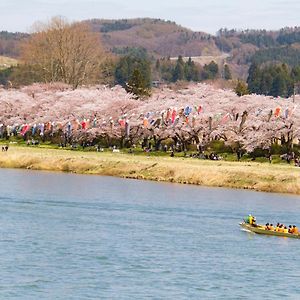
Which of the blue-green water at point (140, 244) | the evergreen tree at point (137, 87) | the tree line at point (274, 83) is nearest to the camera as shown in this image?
the blue-green water at point (140, 244)

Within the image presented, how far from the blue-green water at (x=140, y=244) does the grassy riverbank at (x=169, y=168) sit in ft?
10.1

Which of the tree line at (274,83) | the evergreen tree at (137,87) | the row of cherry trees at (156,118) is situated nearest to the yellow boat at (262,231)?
the row of cherry trees at (156,118)

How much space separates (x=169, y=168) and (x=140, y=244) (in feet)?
105

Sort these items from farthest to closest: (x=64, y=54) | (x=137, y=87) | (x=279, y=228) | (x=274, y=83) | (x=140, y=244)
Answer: (x=274, y=83)
(x=64, y=54)
(x=137, y=87)
(x=279, y=228)
(x=140, y=244)

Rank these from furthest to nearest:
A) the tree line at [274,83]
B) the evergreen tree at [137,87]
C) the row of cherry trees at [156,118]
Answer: the tree line at [274,83] → the evergreen tree at [137,87] → the row of cherry trees at [156,118]

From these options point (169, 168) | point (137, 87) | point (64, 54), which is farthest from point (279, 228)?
point (64, 54)

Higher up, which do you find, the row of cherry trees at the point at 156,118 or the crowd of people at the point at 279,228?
the row of cherry trees at the point at 156,118

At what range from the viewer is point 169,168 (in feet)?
261

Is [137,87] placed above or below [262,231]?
above

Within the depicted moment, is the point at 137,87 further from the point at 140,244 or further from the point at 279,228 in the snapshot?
the point at 140,244

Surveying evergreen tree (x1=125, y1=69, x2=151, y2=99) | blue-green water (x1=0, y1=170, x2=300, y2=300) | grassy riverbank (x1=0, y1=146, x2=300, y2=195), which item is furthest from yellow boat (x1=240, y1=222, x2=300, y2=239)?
evergreen tree (x1=125, y1=69, x2=151, y2=99)

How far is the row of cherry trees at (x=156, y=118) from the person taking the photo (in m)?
91.7

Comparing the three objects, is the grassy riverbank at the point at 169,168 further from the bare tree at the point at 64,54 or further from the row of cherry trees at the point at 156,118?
the bare tree at the point at 64,54

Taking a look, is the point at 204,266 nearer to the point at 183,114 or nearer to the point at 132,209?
the point at 132,209
